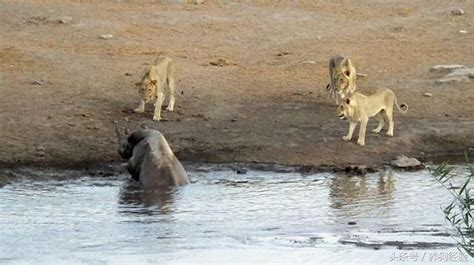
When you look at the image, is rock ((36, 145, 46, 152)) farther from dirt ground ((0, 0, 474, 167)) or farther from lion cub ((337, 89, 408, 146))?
lion cub ((337, 89, 408, 146))

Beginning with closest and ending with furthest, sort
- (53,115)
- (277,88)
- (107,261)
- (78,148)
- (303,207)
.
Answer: (107,261)
(303,207)
(78,148)
(53,115)
(277,88)

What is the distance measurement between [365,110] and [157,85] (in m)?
2.41

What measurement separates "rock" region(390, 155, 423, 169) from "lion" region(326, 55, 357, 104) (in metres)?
2.04

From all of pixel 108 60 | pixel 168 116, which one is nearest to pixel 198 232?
pixel 168 116

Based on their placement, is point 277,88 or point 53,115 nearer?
point 53,115

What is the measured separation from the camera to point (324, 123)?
52.8 ft

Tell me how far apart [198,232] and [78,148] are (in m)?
3.71

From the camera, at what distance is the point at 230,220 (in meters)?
11.9

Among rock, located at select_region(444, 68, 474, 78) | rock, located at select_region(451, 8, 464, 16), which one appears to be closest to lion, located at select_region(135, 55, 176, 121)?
rock, located at select_region(444, 68, 474, 78)

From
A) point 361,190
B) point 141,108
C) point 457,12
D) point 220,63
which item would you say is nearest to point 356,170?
point 361,190

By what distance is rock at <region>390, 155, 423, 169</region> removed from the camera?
14.6 m

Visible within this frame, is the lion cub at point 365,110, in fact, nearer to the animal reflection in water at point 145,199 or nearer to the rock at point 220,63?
the animal reflection in water at point 145,199

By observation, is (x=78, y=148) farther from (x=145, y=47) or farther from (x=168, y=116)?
(x=145, y=47)

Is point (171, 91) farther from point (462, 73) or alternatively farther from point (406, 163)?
point (462, 73)
